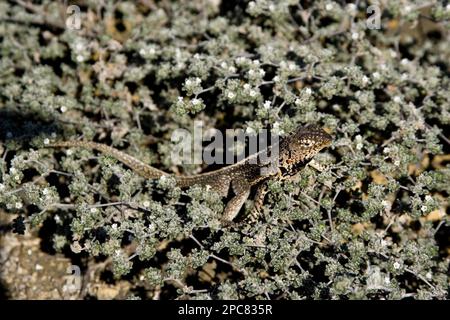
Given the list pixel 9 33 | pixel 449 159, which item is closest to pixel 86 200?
pixel 9 33

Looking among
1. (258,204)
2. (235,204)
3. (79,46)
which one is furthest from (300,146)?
(79,46)

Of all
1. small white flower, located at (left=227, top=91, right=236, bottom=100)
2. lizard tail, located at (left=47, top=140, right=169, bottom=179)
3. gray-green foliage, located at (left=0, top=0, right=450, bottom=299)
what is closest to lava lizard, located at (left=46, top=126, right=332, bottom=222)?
lizard tail, located at (left=47, top=140, right=169, bottom=179)

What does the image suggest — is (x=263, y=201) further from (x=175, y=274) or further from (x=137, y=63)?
(x=137, y=63)

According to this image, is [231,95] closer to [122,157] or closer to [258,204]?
[258,204]

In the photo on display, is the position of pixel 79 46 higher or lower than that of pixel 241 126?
higher

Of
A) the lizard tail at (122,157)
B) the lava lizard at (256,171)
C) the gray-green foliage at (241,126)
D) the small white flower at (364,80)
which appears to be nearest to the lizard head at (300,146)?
the lava lizard at (256,171)

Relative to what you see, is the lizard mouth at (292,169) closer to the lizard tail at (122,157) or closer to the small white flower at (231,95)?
the small white flower at (231,95)

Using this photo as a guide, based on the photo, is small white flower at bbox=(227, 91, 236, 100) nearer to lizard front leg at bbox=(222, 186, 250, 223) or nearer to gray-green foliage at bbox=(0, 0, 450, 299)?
gray-green foliage at bbox=(0, 0, 450, 299)

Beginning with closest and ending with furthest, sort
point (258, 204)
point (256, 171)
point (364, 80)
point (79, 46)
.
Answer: point (258, 204) → point (256, 171) → point (364, 80) → point (79, 46)
